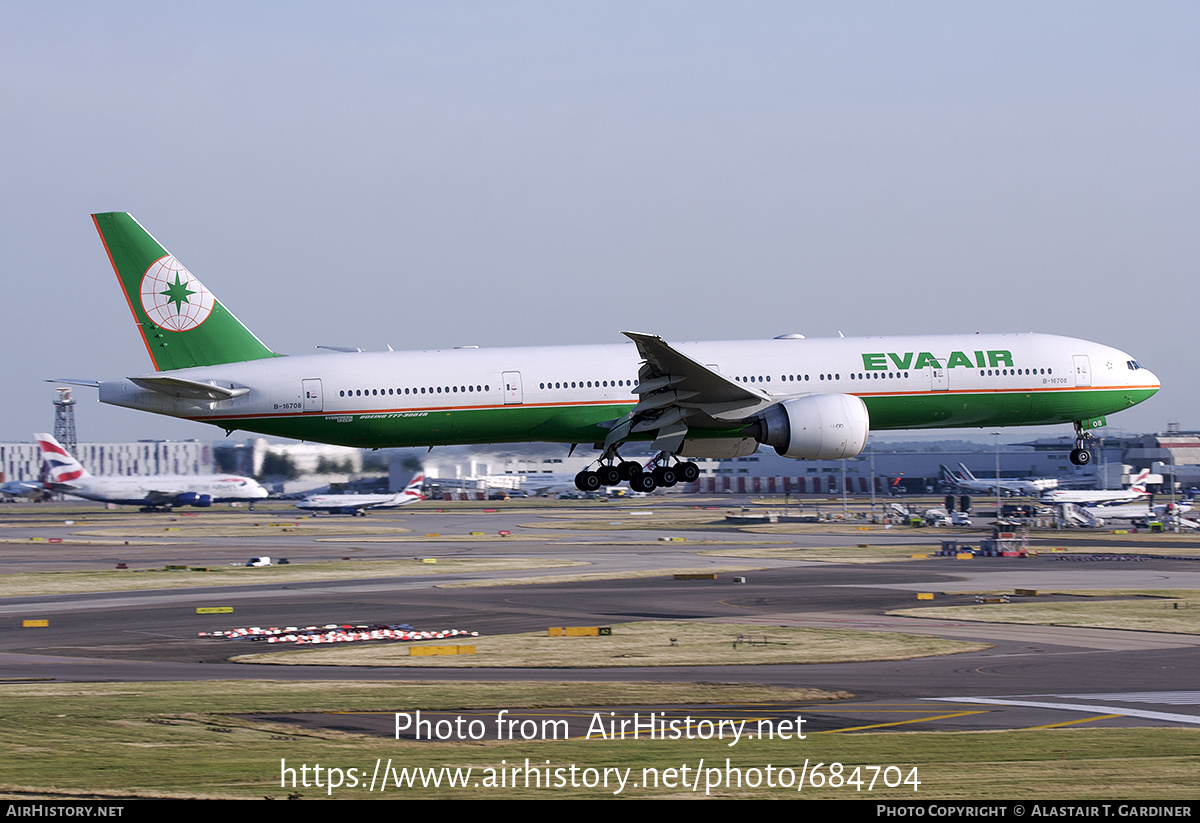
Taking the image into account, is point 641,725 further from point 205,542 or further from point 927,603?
point 205,542

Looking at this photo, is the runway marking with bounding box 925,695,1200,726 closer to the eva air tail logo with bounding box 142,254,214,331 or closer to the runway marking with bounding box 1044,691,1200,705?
the runway marking with bounding box 1044,691,1200,705

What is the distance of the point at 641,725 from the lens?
2256 cm

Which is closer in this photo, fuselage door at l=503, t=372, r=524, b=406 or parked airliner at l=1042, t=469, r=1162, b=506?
fuselage door at l=503, t=372, r=524, b=406

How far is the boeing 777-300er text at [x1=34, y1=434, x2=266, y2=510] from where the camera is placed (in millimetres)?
134625

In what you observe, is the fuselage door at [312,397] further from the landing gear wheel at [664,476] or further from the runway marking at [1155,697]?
the runway marking at [1155,697]

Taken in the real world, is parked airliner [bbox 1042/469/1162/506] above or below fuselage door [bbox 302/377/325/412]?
below

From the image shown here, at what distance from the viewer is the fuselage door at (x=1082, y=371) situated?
45656 millimetres

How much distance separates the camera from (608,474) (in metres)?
45.5

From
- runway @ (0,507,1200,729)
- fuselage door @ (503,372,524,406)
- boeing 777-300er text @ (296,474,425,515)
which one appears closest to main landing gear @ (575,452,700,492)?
fuselage door @ (503,372,524,406)

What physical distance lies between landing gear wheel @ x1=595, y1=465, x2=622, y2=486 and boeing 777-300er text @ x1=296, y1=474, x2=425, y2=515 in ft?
283

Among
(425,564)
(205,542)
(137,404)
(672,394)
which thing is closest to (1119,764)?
(672,394)

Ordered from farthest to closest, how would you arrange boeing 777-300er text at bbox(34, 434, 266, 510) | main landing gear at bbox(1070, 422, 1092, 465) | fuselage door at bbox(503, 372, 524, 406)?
1. boeing 777-300er text at bbox(34, 434, 266, 510)
2. main landing gear at bbox(1070, 422, 1092, 465)
3. fuselage door at bbox(503, 372, 524, 406)

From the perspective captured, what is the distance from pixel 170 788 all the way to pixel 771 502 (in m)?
141

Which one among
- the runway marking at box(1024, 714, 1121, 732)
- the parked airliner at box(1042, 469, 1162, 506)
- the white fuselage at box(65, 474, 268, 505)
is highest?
the white fuselage at box(65, 474, 268, 505)
